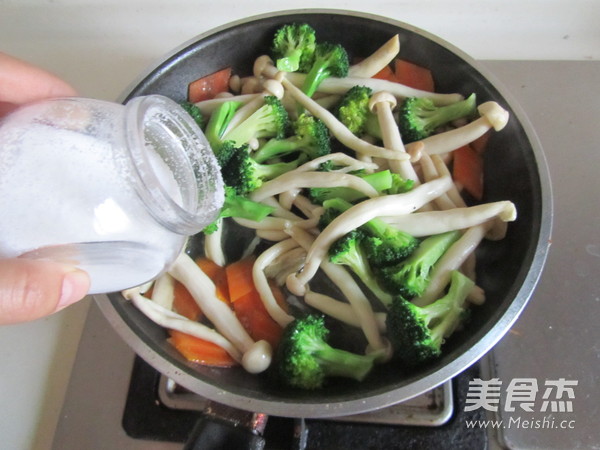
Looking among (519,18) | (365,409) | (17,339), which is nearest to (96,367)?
(17,339)

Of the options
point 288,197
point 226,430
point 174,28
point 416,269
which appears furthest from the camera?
point 174,28

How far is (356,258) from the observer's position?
86cm

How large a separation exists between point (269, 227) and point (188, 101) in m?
0.30

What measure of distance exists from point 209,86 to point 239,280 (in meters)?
0.38

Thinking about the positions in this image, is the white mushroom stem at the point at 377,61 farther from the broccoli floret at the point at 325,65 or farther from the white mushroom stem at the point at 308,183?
the white mushroom stem at the point at 308,183

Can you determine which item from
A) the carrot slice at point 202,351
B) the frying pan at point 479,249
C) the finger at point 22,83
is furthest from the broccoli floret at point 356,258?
the finger at point 22,83

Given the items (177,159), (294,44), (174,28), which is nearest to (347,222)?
(177,159)

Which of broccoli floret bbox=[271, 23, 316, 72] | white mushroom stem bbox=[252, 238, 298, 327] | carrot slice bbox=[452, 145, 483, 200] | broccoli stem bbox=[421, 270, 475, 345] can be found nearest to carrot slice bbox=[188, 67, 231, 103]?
broccoli floret bbox=[271, 23, 316, 72]

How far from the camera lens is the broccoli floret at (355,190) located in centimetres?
89

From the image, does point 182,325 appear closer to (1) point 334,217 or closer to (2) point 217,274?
(2) point 217,274

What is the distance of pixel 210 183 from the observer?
2.56ft

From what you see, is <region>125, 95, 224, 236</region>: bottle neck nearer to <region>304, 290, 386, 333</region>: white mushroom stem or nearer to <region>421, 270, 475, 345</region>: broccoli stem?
<region>304, 290, 386, 333</region>: white mushroom stem

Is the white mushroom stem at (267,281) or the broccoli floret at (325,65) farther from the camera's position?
the broccoli floret at (325,65)

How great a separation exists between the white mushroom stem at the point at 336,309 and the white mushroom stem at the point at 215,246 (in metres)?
0.16
